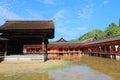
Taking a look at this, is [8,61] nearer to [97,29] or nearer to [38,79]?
[38,79]

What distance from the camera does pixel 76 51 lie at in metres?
68.1

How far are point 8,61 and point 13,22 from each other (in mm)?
10598

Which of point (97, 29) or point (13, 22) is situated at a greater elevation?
point (97, 29)

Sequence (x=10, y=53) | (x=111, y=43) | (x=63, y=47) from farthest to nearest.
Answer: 1. (x=63, y=47)
2. (x=111, y=43)
3. (x=10, y=53)

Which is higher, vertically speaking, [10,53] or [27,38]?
[27,38]

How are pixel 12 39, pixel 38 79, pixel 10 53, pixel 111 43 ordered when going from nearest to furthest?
pixel 38 79, pixel 12 39, pixel 10 53, pixel 111 43

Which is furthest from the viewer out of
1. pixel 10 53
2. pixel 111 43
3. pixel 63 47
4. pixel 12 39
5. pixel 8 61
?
pixel 63 47

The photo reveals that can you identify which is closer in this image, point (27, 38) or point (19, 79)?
point (19, 79)

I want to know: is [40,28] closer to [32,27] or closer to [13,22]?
[32,27]

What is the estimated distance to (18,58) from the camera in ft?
102

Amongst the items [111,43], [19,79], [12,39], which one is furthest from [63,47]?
[19,79]

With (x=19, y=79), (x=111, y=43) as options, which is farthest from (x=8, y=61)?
(x=111, y=43)

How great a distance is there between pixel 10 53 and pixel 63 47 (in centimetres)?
3253

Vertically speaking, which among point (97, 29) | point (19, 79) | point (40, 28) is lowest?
point (19, 79)
